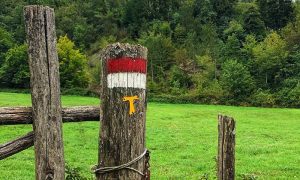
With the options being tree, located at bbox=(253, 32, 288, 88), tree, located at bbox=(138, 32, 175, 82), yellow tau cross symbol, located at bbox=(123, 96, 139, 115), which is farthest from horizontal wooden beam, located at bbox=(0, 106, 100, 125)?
tree, located at bbox=(138, 32, 175, 82)

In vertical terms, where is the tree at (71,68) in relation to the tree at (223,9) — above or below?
below

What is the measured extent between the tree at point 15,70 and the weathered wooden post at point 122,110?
64.6m

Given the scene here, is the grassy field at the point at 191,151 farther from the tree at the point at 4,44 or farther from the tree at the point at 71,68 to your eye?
the tree at the point at 4,44

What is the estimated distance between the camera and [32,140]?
4.57 metres

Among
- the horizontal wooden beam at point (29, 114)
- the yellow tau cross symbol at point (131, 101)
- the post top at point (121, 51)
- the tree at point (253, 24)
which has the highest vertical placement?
the tree at point (253, 24)

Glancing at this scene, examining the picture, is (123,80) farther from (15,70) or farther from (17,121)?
(15,70)

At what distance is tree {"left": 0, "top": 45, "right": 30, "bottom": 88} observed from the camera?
6851 centimetres

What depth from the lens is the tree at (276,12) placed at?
279ft

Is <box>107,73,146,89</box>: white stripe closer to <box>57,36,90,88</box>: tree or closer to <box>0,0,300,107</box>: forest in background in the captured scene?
<box>0,0,300,107</box>: forest in background

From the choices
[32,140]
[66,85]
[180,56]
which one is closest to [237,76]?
[180,56]

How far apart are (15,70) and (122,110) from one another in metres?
70.5

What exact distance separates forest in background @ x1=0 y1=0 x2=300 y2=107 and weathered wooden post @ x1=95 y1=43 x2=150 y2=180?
55.8 m

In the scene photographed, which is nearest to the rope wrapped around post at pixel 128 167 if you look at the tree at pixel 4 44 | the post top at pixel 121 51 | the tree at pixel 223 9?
the post top at pixel 121 51

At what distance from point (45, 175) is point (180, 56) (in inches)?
2925
